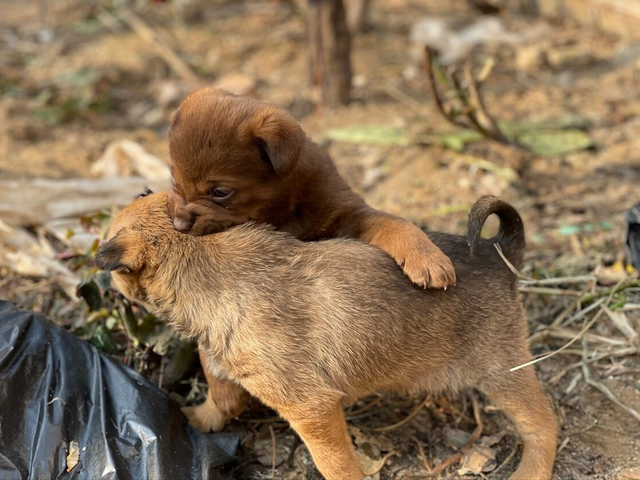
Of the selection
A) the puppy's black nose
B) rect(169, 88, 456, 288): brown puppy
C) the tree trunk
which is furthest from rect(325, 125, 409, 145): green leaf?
the puppy's black nose

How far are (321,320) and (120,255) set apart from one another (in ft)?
3.33

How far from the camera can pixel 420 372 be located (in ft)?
11.6

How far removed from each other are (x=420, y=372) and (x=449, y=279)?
549 millimetres

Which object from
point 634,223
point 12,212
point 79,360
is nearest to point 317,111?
point 12,212

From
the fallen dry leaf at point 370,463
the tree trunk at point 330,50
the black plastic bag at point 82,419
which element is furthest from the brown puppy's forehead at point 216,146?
the tree trunk at point 330,50

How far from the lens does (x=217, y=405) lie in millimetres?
3811

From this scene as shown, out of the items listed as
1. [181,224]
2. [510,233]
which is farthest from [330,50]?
[181,224]

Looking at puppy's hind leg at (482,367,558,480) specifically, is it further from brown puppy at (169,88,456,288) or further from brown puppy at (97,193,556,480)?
Result: brown puppy at (169,88,456,288)

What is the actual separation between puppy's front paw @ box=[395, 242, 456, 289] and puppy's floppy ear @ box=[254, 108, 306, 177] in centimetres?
74

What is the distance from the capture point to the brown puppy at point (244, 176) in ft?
11.1

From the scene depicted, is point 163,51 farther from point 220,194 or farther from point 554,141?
point 220,194

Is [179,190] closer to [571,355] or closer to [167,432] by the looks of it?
[167,432]

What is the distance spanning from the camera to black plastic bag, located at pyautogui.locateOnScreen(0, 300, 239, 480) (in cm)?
329

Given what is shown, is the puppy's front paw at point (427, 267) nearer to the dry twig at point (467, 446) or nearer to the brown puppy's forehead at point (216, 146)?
the brown puppy's forehead at point (216, 146)
